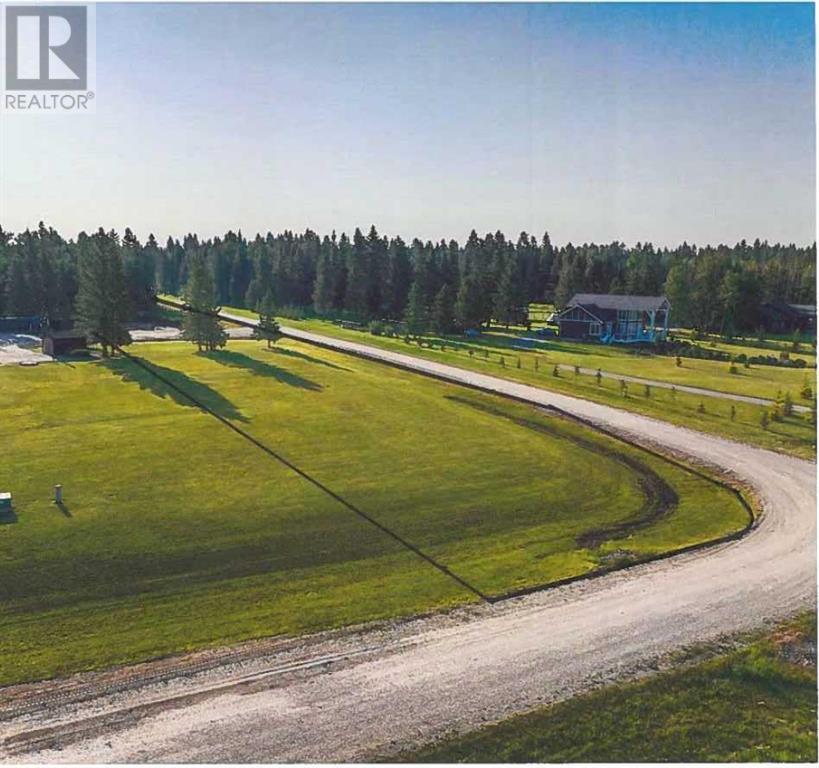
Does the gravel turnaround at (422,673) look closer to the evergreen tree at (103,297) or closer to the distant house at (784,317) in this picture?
the evergreen tree at (103,297)

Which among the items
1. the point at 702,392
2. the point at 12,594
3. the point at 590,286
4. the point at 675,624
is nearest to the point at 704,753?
the point at 675,624

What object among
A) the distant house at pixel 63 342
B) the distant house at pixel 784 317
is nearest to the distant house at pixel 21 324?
the distant house at pixel 63 342

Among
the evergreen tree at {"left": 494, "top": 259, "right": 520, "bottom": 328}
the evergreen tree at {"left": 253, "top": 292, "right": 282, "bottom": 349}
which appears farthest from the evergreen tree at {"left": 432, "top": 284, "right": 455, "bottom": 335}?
the evergreen tree at {"left": 253, "top": 292, "right": 282, "bottom": 349}

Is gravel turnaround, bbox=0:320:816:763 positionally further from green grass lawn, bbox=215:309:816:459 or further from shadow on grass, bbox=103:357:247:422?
shadow on grass, bbox=103:357:247:422

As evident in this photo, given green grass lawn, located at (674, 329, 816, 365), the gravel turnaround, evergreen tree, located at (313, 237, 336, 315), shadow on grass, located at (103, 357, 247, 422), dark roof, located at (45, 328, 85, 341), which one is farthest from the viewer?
evergreen tree, located at (313, 237, 336, 315)

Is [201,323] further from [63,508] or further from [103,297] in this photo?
[63,508]

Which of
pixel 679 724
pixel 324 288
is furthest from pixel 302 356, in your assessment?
pixel 679 724
